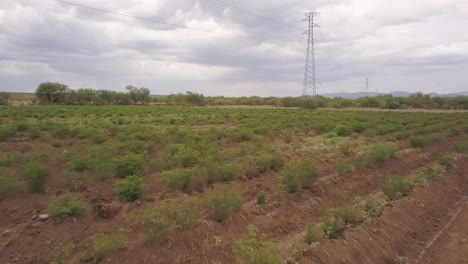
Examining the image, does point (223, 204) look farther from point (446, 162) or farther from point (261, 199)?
point (446, 162)

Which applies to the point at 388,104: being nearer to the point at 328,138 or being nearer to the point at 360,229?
the point at 328,138

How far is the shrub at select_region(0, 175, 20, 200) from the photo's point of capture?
38.4 feet

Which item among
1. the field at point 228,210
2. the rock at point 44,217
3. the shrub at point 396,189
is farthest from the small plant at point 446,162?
the rock at point 44,217

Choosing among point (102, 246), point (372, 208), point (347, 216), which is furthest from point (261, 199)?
point (102, 246)

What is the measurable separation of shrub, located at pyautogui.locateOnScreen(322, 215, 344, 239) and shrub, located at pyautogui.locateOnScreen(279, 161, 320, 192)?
8.95ft

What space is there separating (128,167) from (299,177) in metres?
5.97

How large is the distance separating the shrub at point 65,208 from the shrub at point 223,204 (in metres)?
3.16

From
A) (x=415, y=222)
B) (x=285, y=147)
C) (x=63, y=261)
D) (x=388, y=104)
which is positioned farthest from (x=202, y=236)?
(x=388, y=104)

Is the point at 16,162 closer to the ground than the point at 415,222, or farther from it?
farther from it

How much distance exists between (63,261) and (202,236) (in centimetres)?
288

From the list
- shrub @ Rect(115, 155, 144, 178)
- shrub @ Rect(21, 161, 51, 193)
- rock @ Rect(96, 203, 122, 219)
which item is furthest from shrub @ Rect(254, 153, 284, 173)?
shrub @ Rect(21, 161, 51, 193)

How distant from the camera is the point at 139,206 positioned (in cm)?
1137

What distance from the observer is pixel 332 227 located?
10430 mm

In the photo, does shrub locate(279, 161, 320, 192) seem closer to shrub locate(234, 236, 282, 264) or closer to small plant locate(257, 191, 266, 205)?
small plant locate(257, 191, 266, 205)
